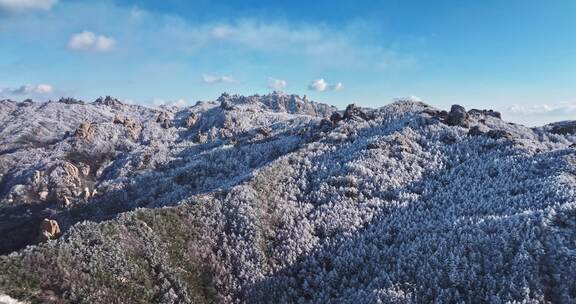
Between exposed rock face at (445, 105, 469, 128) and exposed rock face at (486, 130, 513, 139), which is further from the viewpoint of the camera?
exposed rock face at (445, 105, 469, 128)

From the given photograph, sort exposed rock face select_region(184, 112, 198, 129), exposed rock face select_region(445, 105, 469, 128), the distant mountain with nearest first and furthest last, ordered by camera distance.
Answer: the distant mountain, exposed rock face select_region(445, 105, 469, 128), exposed rock face select_region(184, 112, 198, 129)

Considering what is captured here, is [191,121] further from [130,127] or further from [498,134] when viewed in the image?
[498,134]

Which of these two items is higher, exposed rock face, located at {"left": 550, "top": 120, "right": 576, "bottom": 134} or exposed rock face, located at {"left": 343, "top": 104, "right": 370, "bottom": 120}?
exposed rock face, located at {"left": 343, "top": 104, "right": 370, "bottom": 120}

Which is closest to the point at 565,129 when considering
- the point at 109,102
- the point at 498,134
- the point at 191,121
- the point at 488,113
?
the point at 488,113

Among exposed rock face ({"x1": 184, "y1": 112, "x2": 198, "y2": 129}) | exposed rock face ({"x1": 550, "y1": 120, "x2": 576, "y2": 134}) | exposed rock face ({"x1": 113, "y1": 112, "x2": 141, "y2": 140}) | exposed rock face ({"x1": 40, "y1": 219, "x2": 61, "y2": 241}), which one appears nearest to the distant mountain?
exposed rock face ({"x1": 40, "y1": 219, "x2": 61, "y2": 241})

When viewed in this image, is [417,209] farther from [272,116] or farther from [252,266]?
[272,116]

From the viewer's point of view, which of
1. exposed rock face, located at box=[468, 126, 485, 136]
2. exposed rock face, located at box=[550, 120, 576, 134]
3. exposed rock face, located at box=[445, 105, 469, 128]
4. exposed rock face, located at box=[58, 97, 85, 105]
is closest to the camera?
exposed rock face, located at box=[468, 126, 485, 136]

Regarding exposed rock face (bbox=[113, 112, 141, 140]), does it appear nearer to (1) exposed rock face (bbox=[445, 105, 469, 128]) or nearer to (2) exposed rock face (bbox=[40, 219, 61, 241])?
(1) exposed rock face (bbox=[445, 105, 469, 128])
